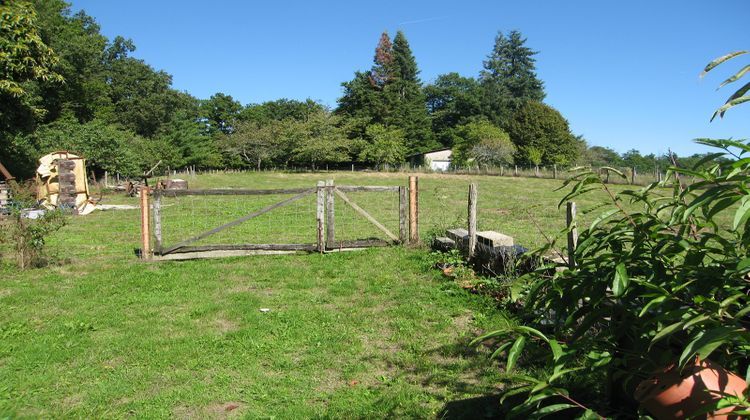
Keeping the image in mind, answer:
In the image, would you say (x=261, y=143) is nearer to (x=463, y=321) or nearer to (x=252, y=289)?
(x=252, y=289)

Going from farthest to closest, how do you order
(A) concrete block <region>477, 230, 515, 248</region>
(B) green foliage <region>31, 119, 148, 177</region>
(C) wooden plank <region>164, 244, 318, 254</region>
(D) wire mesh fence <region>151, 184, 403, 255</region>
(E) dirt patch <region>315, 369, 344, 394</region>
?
(B) green foliage <region>31, 119, 148, 177</region> → (D) wire mesh fence <region>151, 184, 403, 255</region> → (C) wooden plank <region>164, 244, 318, 254</region> → (A) concrete block <region>477, 230, 515, 248</region> → (E) dirt patch <region>315, 369, 344, 394</region>

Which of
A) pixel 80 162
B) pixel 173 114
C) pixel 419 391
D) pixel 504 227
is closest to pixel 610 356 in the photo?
pixel 419 391

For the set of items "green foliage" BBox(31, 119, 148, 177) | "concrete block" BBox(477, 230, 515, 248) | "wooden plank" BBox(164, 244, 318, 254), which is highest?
Answer: "green foliage" BBox(31, 119, 148, 177)

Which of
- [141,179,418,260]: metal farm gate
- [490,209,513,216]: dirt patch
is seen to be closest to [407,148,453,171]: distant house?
[141,179,418,260]: metal farm gate

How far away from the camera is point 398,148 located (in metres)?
62.0

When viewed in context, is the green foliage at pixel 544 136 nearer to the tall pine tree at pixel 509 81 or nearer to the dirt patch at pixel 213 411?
the tall pine tree at pixel 509 81

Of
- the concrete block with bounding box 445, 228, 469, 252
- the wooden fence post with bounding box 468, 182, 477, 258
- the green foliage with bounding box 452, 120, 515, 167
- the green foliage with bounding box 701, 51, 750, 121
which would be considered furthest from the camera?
the green foliage with bounding box 452, 120, 515, 167

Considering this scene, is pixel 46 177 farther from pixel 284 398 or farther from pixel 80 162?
pixel 284 398

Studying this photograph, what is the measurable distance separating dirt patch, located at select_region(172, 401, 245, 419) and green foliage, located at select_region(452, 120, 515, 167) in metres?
51.0

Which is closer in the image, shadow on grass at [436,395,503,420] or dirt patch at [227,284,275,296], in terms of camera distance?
shadow on grass at [436,395,503,420]

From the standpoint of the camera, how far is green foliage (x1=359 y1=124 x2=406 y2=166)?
60.1 meters

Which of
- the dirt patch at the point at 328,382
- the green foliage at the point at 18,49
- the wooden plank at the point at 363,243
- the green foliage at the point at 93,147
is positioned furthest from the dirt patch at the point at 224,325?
the green foliage at the point at 93,147

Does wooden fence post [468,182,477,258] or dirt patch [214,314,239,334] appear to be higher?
wooden fence post [468,182,477,258]

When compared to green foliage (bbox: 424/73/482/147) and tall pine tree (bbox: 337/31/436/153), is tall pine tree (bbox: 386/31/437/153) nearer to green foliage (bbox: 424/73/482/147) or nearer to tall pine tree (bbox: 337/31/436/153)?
tall pine tree (bbox: 337/31/436/153)
